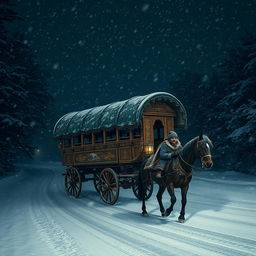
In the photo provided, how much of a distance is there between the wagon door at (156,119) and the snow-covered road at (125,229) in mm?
2506

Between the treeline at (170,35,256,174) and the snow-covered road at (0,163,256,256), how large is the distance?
4.56 metres

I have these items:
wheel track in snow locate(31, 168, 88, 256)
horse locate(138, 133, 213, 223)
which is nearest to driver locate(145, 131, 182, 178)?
horse locate(138, 133, 213, 223)

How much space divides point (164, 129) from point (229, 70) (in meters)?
17.1

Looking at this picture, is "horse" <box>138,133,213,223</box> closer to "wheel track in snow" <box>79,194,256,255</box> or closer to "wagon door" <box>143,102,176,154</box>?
"wheel track in snow" <box>79,194,256,255</box>

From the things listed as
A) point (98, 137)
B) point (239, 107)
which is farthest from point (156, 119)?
point (239, 107)

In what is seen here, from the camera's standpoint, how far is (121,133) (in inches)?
486

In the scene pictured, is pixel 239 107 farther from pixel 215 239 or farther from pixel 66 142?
pixel 215 239

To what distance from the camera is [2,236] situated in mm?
7309

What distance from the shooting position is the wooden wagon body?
11.2 metres

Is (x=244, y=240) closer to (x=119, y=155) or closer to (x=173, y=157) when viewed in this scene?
A: (x=173, y=157)

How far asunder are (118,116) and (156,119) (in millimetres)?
1443

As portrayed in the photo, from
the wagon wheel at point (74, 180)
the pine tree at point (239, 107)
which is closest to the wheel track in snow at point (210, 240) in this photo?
the wagon wheel at point (74, 180)

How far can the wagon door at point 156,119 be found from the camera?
37.3 ft

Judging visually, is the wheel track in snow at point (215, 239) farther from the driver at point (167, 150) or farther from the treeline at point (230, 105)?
the treeline at point (230, 105)
